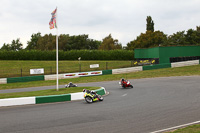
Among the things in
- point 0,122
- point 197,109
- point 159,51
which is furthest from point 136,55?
point 0,122

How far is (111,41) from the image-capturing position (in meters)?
105

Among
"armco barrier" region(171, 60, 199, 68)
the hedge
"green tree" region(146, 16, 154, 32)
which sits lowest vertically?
"armco barrier" region(171, 60, 199, 68)

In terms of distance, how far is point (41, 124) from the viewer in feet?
28.6

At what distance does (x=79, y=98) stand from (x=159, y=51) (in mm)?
26138

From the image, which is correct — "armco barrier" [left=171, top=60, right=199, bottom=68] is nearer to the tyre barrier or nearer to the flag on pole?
the flag on pole

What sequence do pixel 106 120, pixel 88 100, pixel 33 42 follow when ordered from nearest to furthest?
pixel 106 120
pixel 88 100
pixel 33 42

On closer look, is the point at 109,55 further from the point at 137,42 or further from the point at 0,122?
the point at 0,122

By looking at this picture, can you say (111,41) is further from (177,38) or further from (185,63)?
(185,63)

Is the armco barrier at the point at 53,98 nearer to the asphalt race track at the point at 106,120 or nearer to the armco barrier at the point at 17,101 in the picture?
the armco barrier at the point at 17,101

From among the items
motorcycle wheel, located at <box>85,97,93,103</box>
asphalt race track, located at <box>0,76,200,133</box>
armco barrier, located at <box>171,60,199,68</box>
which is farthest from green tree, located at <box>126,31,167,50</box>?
asphalt race track, located at <box>0,76,200,133</box>

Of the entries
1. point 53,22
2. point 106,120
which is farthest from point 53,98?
point 106,120

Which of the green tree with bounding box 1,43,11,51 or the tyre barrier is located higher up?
the green tree with bounding box 1,43,11,51

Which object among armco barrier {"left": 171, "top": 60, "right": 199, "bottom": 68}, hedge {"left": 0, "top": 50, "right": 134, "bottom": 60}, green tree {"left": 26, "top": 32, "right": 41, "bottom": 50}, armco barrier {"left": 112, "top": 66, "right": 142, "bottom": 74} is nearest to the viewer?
armco barrier {"left": 112, "top": 66, "right": 142, "bottom": 74}

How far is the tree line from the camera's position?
243ft
